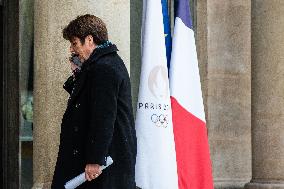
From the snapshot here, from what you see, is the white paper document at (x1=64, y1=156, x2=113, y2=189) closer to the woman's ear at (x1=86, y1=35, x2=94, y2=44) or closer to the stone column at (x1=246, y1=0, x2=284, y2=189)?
the woman's ear at (x1=86, y1=35, x2=94, y2=44)

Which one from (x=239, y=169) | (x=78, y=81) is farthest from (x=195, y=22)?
(x=78, y=81)

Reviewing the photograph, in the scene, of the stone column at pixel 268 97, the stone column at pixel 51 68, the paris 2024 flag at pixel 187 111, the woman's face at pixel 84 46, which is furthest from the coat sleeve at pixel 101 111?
the stone column at pixel 268 97

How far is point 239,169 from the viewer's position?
438 inches

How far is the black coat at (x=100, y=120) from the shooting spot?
598cm

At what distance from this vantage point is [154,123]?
7.84 m

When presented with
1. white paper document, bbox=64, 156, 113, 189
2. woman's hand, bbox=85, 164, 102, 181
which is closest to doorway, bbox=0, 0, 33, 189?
Answer: white paper document, bbox=64, 156, 113, 189

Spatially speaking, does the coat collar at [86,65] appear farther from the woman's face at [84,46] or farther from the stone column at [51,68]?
the stone column at [51,68]

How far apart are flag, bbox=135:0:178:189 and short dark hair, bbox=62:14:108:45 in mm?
1698

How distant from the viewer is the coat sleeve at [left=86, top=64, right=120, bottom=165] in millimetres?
5910

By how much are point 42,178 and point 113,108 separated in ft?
5.93

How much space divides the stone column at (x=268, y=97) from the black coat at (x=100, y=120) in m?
4.11

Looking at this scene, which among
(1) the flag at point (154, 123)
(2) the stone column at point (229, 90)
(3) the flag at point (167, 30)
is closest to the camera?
(1) the flag at point (154, 123)

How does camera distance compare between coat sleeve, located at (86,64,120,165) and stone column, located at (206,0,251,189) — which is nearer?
coat sleeve, located at (86,64,120,165)

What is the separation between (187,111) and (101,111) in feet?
8.23
